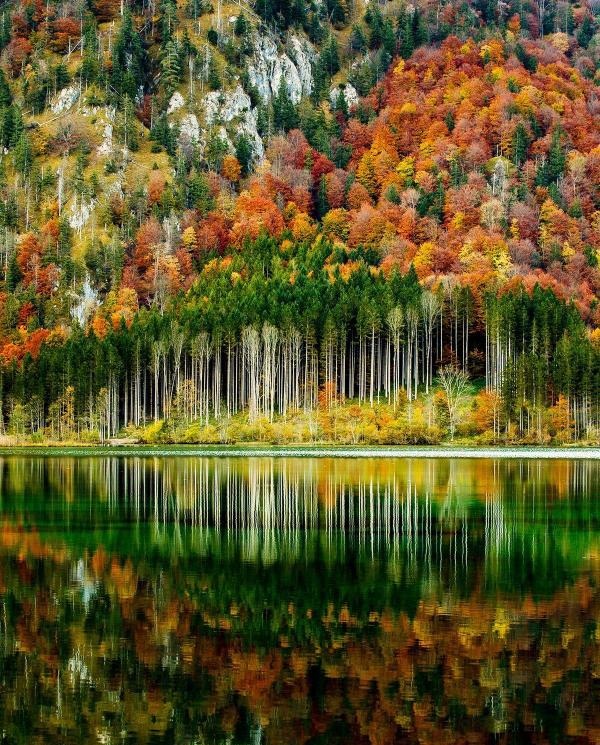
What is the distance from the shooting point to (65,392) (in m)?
159

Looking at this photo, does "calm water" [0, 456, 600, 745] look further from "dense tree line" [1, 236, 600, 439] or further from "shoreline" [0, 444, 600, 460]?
"dense tree line" [1, 236, 600, 439]

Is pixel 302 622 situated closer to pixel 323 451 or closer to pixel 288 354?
pixel 323 451

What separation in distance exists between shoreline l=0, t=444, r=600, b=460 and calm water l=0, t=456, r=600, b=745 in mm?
55002

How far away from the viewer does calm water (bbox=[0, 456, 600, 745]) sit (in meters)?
21.8

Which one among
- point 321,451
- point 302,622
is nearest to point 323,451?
point 321,451

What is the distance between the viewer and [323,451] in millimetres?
119188

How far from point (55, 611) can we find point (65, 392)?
5138 inches

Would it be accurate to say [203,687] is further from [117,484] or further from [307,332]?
[307,332]

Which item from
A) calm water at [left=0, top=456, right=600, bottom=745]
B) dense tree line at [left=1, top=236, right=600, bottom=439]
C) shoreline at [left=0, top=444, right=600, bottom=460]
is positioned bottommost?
calm water at [left=0, top=456, right=600, bottom=745]

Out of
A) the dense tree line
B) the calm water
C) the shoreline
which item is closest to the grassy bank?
the shoreline

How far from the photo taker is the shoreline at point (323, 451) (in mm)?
112175

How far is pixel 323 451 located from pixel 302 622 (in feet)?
295

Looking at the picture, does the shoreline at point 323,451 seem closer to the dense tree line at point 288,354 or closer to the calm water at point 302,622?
the dense tree line at point 288,354

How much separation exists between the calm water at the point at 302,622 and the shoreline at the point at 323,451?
2165 inches
